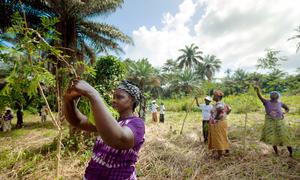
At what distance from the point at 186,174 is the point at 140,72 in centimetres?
2240

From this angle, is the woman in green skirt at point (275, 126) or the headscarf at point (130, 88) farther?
the woman in green skirt at point (275, 126)

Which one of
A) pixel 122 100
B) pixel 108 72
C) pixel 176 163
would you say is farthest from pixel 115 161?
pixel 108 72

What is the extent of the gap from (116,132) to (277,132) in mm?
5183

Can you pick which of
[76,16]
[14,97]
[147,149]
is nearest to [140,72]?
[76,16]

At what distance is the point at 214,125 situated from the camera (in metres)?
5.33

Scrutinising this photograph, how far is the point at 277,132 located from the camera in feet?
16.6

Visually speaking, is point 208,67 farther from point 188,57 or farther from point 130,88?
point 130,88

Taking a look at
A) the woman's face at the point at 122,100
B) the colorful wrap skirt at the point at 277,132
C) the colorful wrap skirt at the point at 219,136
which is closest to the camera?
the woman's face at the point at 122,100

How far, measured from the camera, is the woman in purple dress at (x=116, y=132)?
97 cm

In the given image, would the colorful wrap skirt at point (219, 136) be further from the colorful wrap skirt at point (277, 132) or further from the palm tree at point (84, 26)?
the palm tree at point (84, 26)

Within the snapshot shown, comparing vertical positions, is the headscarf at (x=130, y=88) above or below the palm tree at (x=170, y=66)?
below

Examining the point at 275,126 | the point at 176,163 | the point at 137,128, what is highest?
the point at 137,128

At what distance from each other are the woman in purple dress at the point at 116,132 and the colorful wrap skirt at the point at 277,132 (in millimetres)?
4718

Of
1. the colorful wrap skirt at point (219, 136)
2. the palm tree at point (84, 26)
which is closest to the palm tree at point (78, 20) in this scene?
the palm tree at point (84, 26)
